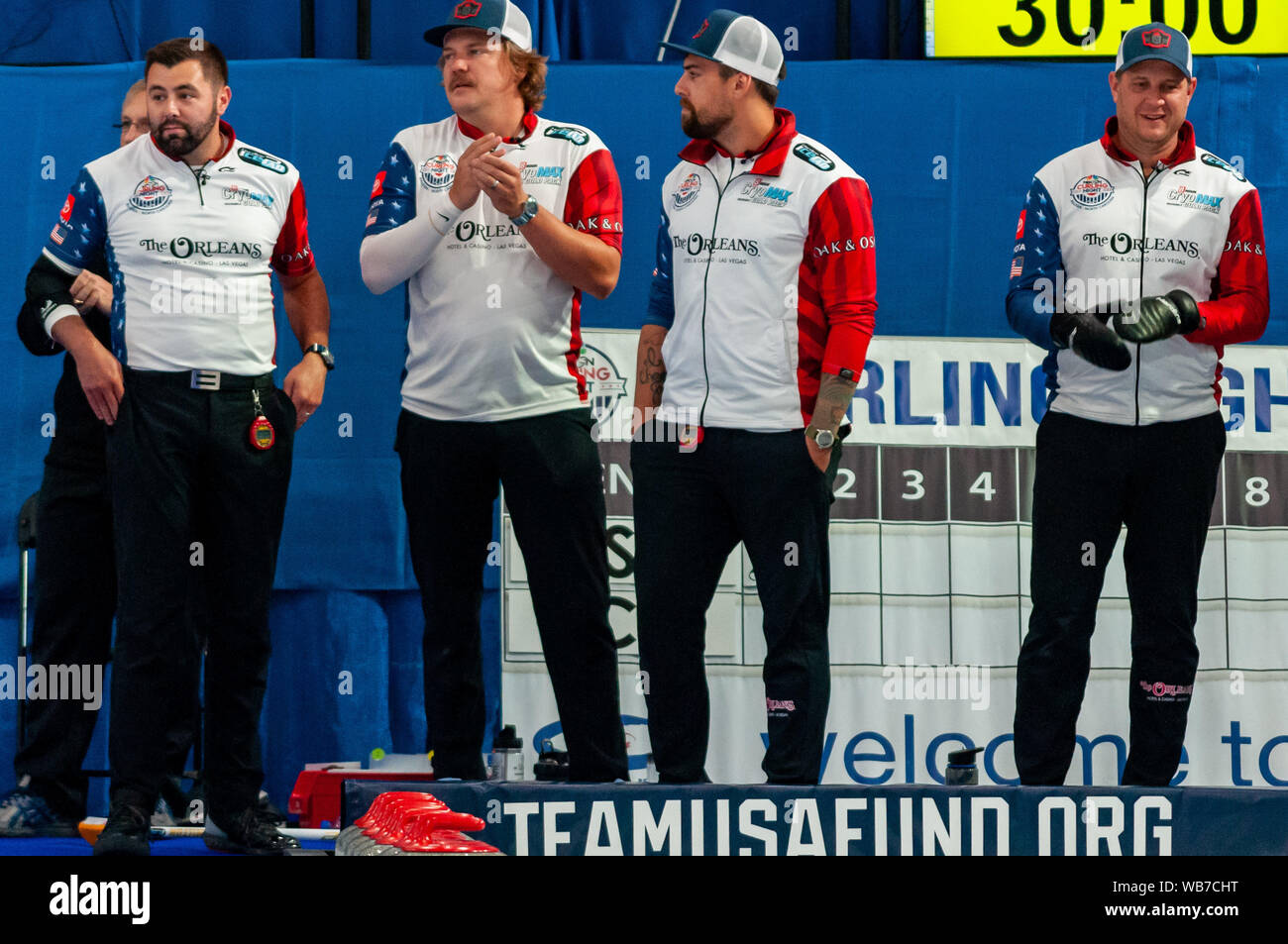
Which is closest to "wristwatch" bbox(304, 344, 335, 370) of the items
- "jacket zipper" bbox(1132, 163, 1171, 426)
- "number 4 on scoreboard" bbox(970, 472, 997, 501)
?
"jacket zipper" bbox(1132, 163, 1171, 426)

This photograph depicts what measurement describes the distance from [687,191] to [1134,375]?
1.17 metres

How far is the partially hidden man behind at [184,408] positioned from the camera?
351cm

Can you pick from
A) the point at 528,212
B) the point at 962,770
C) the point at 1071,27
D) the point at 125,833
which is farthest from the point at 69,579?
the point at 1071,27

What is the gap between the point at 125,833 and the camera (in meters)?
3.36

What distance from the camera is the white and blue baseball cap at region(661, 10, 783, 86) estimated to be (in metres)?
3.92

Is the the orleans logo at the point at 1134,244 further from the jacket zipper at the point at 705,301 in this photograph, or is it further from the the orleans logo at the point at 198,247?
the the orleans logo at the point at 198,247

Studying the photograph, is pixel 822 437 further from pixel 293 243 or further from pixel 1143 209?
pixel 293 243

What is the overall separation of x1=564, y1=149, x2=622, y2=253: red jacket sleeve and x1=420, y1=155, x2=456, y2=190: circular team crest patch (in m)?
0.28

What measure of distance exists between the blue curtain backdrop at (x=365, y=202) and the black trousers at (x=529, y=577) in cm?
161

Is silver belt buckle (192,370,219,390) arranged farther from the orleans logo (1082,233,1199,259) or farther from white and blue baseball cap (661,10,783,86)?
the orleans logo (1082,233,1199,259)

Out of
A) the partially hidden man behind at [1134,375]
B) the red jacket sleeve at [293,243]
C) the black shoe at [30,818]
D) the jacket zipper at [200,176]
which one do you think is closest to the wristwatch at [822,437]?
the partially hidden man behind at [1134,375]

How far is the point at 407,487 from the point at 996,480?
2.38 m

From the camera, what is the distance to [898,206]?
17.9 feet
